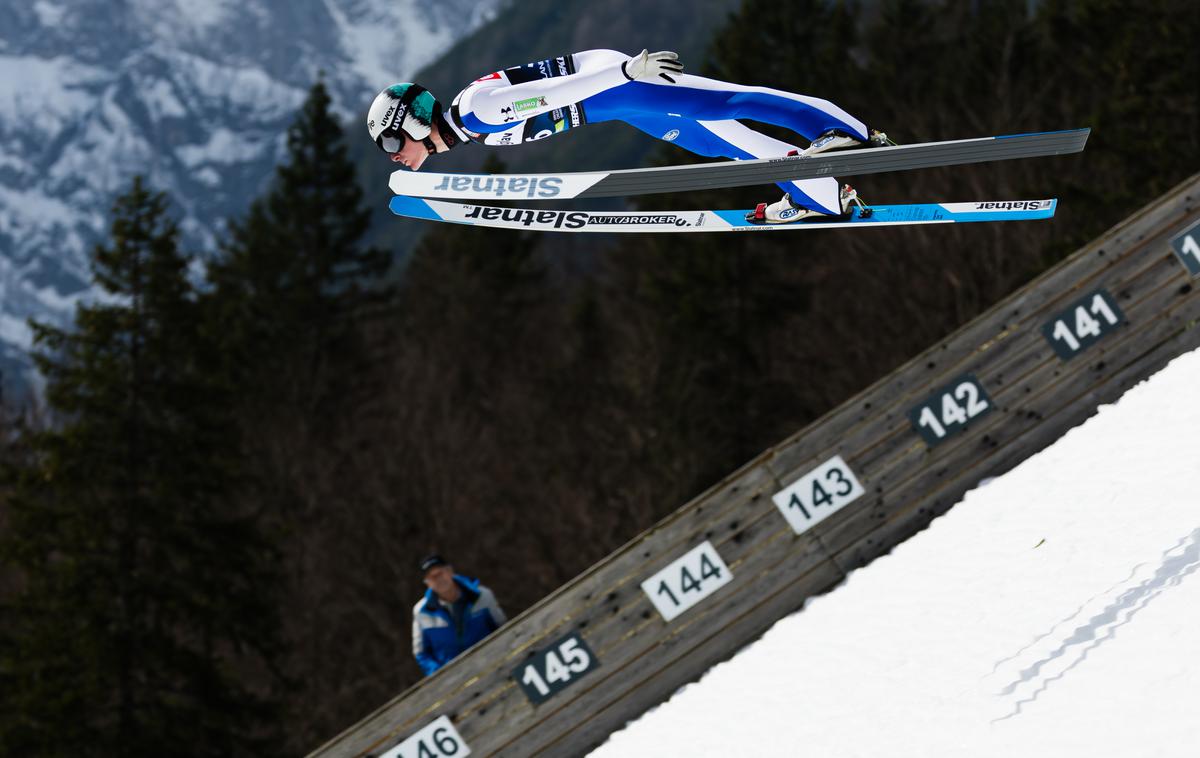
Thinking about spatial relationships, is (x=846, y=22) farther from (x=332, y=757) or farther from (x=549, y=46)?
(x=549, y=46)

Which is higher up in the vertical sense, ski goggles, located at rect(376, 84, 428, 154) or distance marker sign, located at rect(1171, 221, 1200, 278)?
ski goggles, located at rect(376, 84, 428, 154)

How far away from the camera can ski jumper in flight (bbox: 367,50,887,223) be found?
5094mm

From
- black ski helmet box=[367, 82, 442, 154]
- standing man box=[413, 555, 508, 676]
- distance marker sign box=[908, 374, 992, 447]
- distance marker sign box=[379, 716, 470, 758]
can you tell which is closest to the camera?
black ski helmet box=[367, 82, 442, 154]

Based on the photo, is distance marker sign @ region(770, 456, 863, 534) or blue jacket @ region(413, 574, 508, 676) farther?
distance marker sign @ region(770, 456, 863, 534)

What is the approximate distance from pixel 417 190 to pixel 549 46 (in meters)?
150

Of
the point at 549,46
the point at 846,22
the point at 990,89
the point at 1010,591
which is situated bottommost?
the point at 1010,591

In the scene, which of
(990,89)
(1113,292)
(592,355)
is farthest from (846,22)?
(1113,292)

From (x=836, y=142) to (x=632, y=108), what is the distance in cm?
95

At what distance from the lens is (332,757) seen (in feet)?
21.2

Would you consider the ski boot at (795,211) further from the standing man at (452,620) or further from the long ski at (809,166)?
the standing man at (452,620)

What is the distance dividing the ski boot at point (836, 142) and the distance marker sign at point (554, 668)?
123 inches

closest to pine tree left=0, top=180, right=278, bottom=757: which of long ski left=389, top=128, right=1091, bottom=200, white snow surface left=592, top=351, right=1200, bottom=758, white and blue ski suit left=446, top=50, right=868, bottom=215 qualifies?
white snow surface left=592, top=351, right=1200, bottom=758

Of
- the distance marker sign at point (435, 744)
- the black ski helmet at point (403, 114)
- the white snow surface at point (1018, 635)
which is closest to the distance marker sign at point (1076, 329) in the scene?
the white snow surface at point (1018, 635)

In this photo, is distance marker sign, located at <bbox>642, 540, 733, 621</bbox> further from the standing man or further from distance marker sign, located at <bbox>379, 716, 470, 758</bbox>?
distance marker sign, located at <bbox>379, 716, 470, 758</bbox>
